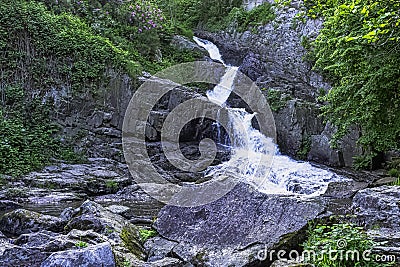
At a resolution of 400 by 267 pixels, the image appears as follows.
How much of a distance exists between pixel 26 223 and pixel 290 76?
17067 mm

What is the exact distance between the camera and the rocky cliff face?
14.8 m

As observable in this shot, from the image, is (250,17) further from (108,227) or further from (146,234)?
(108,227)

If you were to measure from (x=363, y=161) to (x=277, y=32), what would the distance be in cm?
1273

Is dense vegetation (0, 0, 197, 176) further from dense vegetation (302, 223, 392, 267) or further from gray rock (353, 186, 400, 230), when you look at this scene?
dense vegetation (302, 223, 392, 267)

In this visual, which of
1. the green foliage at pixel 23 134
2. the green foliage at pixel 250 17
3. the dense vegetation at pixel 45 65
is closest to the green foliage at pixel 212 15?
the green foliage at pixel 250 17

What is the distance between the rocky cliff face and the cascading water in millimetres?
928

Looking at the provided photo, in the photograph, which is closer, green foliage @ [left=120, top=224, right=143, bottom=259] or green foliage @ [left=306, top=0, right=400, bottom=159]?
green foliage @ [left=120, top=224, right=143, bottom=259]

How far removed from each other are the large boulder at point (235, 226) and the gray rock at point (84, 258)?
1.29 meters

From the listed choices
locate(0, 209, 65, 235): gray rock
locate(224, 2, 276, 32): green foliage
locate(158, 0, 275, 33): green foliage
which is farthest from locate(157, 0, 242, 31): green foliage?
locate(0, 209, 65, 235): gray rock

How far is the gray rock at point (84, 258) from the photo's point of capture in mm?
3635

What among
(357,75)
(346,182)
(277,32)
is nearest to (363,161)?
(346,182)

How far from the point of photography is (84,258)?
367 centimetres

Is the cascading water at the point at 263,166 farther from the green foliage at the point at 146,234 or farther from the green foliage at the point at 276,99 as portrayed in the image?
the green foliage at the point at 146,234

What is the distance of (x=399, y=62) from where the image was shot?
29.1 feet
